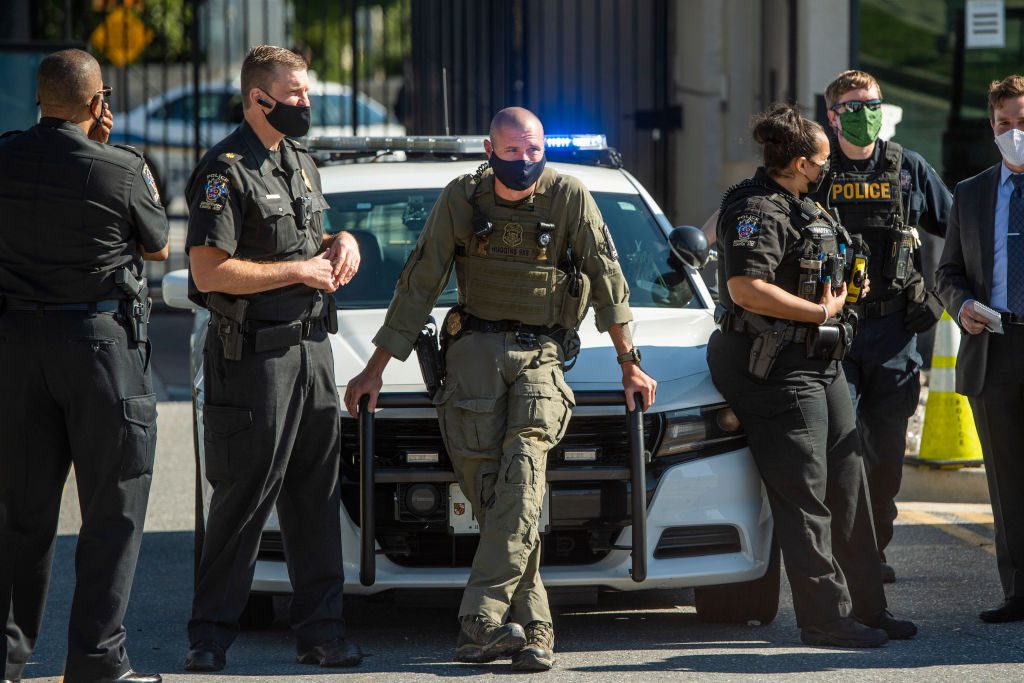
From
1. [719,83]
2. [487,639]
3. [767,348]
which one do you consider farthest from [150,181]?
[719,83]

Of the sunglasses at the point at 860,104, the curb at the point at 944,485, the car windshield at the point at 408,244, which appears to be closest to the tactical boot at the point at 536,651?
the car windshield at the point at 408,244

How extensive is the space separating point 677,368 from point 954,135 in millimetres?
6909

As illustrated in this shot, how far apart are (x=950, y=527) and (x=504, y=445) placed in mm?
3186

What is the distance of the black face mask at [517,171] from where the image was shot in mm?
4949

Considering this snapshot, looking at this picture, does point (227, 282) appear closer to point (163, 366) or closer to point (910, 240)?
point (910, 240)

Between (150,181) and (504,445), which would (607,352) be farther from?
(150,181)

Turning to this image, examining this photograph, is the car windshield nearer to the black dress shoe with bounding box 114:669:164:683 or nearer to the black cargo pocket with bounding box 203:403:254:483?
the black cargo pocket with bounding box 203:403:254:483

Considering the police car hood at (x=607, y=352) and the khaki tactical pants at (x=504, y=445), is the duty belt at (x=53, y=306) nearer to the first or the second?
the police car hood at (x=607, y=352)

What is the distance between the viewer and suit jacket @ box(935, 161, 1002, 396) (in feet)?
18.4

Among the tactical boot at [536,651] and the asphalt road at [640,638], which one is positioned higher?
the tactical boot at [536,651]

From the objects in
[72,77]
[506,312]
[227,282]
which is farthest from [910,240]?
[72,77]

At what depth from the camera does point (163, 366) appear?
1132 centimetres

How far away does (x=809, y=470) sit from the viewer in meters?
5.18

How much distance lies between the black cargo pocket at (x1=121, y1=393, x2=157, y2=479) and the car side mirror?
2.18 metres
